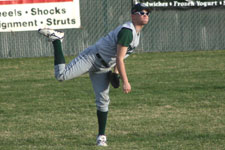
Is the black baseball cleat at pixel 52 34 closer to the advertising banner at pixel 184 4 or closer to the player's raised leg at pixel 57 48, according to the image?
the player's raised leg at pixel 57 48

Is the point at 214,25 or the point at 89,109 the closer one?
the point at 89,109

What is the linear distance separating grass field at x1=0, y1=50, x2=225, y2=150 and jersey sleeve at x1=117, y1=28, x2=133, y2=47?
130 cm

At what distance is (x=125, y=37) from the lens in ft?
21.3

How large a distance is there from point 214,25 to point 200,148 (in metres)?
12.3

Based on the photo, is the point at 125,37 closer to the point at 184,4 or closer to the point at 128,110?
the point at 128,110

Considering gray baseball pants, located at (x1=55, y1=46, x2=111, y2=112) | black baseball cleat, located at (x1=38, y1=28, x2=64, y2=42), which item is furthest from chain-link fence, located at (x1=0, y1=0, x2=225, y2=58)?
gray baseball pants, located at (x1=55, y1=46, x2=111, y2=112)

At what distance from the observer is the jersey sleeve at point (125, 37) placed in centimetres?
646

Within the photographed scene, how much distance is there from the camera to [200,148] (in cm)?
665

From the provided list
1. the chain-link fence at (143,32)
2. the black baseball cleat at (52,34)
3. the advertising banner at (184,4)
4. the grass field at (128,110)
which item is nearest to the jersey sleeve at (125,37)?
the black baseball cleat at (52,34)

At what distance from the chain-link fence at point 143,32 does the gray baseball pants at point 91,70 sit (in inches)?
413

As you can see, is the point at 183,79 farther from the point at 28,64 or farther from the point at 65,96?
the point at 28,64

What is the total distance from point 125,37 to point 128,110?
3142mm

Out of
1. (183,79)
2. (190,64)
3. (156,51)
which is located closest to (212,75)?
(183,79)

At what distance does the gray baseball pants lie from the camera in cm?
691
